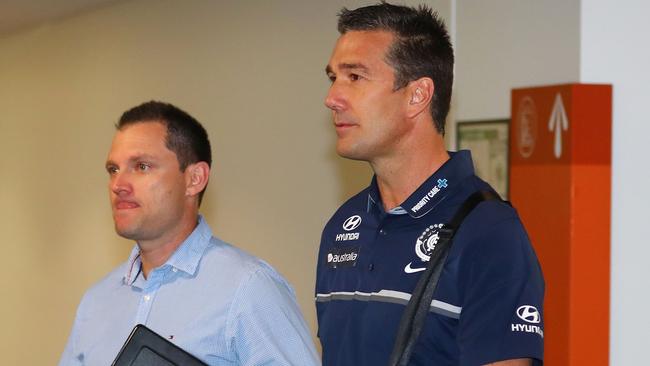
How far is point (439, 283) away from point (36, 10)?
6237 millimetres

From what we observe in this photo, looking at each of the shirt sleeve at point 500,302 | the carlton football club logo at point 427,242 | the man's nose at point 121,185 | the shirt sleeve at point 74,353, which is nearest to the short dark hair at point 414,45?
the carlton football club logo at point 427,242

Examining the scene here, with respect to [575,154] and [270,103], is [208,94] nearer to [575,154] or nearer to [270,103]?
[270,103]

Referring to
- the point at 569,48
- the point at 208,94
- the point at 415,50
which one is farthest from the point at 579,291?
the point at 208,94

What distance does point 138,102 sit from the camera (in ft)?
22.6

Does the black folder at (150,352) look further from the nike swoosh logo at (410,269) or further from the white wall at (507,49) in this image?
the white wall at (507,49)

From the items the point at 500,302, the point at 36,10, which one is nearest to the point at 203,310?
the point at 500,302

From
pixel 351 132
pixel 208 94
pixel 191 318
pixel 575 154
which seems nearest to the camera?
pixel 351 132

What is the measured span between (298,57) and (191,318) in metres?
3.23

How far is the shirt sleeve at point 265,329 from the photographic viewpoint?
91.0 inches

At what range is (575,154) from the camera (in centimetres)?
384

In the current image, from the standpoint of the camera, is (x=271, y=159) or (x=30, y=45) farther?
(x=30, y=45)

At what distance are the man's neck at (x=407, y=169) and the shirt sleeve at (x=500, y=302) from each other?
0.26m

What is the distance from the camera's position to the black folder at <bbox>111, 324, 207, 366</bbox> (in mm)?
1950

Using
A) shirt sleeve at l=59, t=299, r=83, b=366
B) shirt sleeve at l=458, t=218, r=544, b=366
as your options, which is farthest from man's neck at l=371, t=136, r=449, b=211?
shirt sleeve at l=59, t=299, r=83, b=366
